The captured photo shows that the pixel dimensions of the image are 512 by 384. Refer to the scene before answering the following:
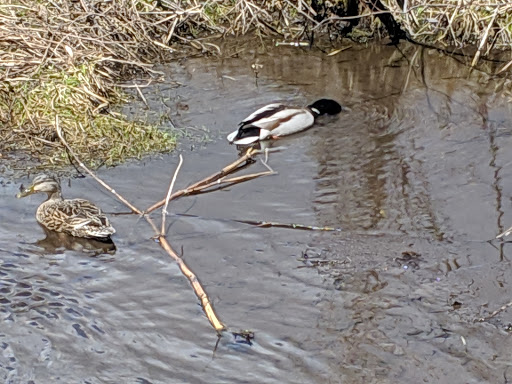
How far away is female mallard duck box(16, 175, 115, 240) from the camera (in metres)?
6.41

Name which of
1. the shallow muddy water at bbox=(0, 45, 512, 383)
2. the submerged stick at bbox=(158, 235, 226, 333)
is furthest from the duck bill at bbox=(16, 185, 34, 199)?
the submerged stick at bbox=(158, 235, 226, 333)

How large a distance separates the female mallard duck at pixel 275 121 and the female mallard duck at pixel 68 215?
1.98m

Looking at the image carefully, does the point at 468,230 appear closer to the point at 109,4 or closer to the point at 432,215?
the point at 432,215

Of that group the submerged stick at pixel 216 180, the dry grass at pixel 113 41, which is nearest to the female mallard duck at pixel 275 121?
the submerged stick at pixel 216 180

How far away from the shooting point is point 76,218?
21.6 ft

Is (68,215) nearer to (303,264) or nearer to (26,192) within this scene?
(26,192)

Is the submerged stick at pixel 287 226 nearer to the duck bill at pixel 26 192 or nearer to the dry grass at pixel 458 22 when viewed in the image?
the duck bill at pixel 26 192

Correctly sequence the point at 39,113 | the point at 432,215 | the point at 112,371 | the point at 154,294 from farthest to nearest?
the point at 39,113 → the point at 432,215 → the point at 154,294 → the point at 112,371

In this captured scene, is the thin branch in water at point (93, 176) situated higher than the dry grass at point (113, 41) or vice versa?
the dry grass at point (113, 41)

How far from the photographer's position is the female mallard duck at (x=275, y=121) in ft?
27.2

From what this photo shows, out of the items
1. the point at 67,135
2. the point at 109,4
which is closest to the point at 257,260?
the point at 67,135

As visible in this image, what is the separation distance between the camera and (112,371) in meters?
4.79

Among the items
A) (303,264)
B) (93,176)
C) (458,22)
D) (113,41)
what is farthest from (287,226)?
(458,22)

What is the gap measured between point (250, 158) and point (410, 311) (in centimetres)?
308
